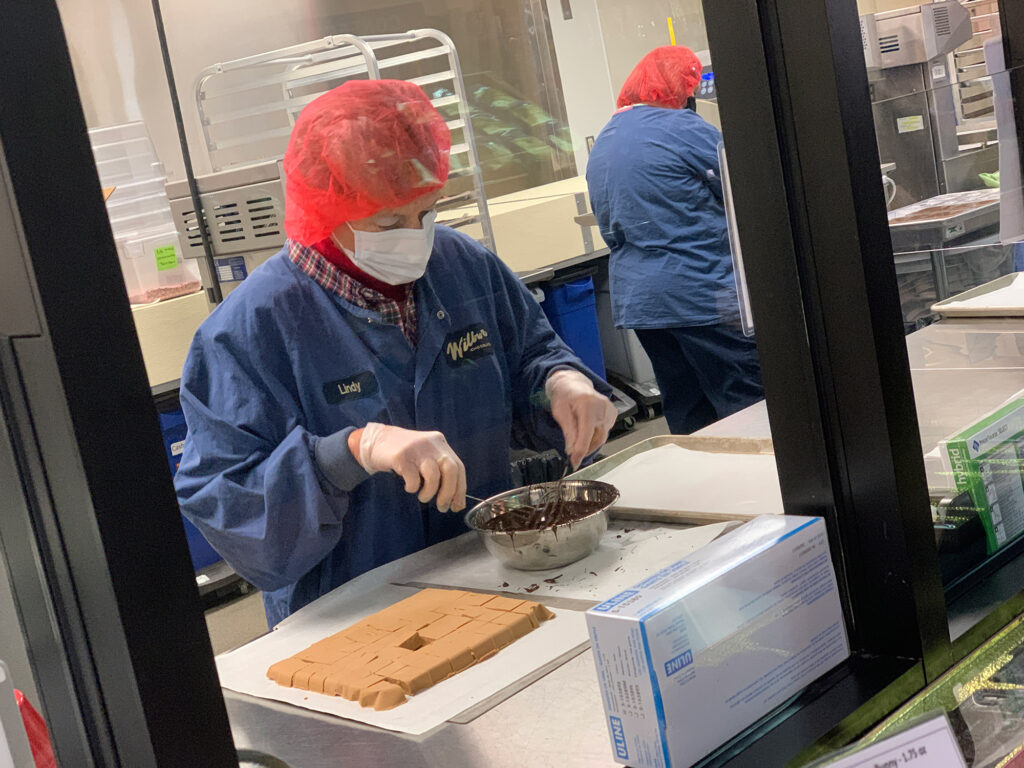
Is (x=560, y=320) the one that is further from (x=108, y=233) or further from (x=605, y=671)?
(x=108, y=233)

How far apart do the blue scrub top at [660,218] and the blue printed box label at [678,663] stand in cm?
56

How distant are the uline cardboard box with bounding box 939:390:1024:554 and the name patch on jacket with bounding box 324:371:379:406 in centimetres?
65

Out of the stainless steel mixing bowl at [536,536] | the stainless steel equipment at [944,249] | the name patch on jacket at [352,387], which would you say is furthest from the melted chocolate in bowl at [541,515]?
the stainless steel equipment at [944,249]

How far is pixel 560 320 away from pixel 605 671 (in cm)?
60

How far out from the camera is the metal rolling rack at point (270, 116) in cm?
96

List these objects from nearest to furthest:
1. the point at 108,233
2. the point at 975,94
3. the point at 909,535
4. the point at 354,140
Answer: the point at 108,233 < the point at 909,535 < the point at 354,140 < the point at 975,94

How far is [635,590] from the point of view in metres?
0.91

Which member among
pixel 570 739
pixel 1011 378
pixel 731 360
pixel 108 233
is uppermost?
pixel 108 233

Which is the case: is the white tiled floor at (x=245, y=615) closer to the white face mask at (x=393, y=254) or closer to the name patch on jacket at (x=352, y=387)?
the name patch on jacket at (x=352, y=387)

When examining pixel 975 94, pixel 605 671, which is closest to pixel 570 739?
pixel 605 671

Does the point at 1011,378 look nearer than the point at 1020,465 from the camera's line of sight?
No

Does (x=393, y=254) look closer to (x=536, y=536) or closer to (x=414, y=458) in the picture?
(x=414, y=458)

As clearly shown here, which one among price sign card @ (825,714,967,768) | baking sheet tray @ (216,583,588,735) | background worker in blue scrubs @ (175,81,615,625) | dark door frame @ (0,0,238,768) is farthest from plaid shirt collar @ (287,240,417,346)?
price sign card @ (825,714,967,768)

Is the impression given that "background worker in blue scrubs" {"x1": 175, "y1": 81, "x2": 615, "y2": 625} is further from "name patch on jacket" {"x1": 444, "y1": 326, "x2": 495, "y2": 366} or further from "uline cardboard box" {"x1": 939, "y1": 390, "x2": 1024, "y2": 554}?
"uline cardboard box" {"x1": 939, "y1": 390, "x2": 1024, "y2": 554}
